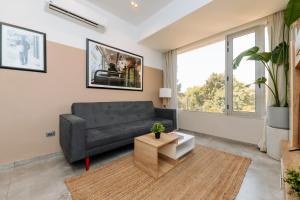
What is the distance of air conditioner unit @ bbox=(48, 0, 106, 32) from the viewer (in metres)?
2.16

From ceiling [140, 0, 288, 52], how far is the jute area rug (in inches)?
96.6

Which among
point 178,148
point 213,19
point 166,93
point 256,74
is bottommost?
point 178,148

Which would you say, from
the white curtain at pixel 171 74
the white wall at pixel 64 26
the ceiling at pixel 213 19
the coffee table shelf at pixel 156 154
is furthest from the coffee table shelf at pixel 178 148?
the white wall at pixel 64 26

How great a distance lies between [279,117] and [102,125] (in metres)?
2.94

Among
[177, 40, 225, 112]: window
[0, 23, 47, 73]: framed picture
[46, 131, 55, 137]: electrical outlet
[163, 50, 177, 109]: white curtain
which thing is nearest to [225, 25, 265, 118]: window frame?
[177, 40, 225, 112]: window

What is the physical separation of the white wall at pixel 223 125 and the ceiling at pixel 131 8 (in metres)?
2.68

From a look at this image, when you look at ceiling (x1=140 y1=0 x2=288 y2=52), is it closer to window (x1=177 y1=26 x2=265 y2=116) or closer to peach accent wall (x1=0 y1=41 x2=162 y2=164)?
window (x1=177 y1=26 x2=265 y2=116)

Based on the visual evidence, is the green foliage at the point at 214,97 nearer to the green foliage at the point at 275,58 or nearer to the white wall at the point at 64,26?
the green foliage at the point at 275,58

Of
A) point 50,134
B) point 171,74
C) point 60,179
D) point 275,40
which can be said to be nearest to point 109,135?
point 60,179

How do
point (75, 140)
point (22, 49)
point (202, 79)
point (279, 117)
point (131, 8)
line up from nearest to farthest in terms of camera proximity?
point (75, 140), point (22, 49), point (279, 117), point (131, 8), point (202, 79)

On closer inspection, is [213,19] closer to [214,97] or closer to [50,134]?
[214,97]

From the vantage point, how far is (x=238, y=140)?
292 centimetres

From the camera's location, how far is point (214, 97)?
11.0 feet

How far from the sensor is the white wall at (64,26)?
6.27ft
